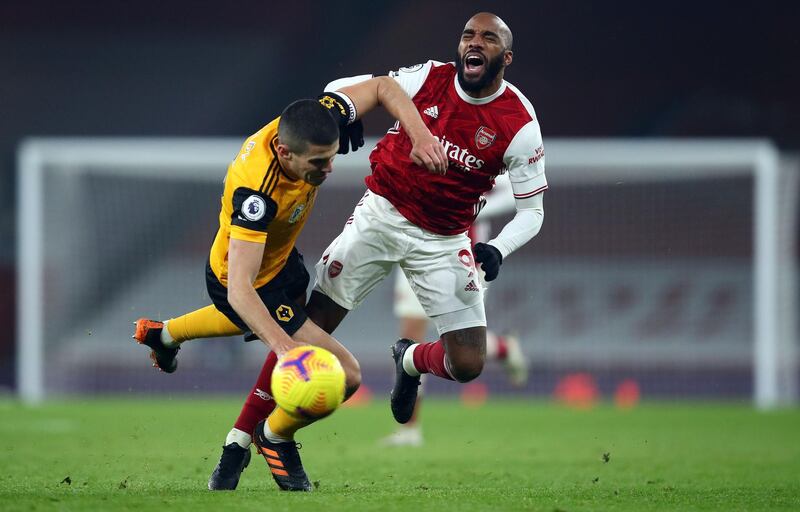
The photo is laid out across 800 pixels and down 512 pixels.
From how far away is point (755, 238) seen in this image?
12828 mm

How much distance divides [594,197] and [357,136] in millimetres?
8490

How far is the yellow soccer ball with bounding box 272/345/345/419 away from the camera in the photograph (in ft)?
14.6

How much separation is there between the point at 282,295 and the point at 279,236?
0.27 meters

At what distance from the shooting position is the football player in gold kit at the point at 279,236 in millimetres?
4605

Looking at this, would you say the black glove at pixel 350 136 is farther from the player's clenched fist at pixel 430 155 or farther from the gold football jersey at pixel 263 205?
the player's clenched fist at pixel 430 155

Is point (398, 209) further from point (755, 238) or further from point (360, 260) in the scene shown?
point (755, 238)

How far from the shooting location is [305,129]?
4.64m

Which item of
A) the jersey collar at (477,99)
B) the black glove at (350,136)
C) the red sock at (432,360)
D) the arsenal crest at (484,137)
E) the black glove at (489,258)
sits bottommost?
the red sock at (432,360)

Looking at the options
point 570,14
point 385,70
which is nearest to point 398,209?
point 385,70

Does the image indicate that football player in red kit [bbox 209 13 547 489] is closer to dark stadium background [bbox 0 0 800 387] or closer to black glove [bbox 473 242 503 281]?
black glove [bbox 473 242 503 281]

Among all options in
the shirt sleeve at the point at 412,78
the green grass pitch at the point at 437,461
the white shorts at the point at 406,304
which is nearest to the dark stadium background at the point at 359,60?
the green grass pitch at the point at 437,461

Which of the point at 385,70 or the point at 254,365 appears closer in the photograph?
the point at 254,365

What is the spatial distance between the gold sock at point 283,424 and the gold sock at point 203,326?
59 cm

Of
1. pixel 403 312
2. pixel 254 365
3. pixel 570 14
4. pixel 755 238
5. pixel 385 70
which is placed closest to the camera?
pixel 403 312
